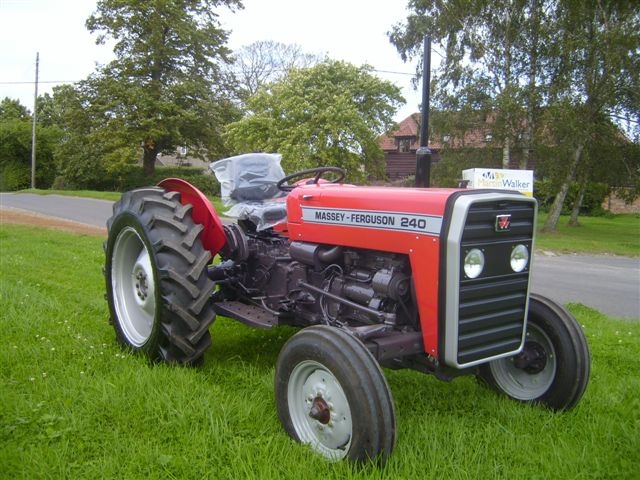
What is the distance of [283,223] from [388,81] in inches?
902

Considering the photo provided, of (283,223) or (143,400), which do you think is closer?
(143,400)

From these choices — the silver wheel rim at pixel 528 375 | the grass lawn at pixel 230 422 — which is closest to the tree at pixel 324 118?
the grass lawn at pixel 230 422

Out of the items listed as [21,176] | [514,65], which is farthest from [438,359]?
[21,176]

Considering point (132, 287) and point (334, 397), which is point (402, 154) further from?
point (334, 397)

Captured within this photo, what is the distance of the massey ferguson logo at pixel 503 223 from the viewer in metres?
2.92

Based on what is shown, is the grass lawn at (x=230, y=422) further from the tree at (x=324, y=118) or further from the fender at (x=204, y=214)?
the tree at (x=324, y=118)

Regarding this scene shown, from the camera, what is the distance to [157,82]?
3131cm

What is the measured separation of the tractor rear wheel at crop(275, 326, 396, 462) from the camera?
253 cm

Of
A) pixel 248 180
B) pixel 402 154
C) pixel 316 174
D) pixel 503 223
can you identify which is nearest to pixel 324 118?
pixel 402 154

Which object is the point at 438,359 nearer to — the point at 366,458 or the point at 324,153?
the point at 366,458

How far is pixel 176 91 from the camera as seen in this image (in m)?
31.1

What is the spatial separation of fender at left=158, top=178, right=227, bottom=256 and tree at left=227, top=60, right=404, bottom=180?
19084mm

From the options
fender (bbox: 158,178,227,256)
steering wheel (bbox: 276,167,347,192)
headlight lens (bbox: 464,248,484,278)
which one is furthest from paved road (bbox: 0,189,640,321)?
fender (bbox: 158,178,227,256)

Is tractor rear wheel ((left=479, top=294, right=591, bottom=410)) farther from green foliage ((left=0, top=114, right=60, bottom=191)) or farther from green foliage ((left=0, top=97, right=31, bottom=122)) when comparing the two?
green foliage ((left=0, top=97, right=31, bottom=122))
